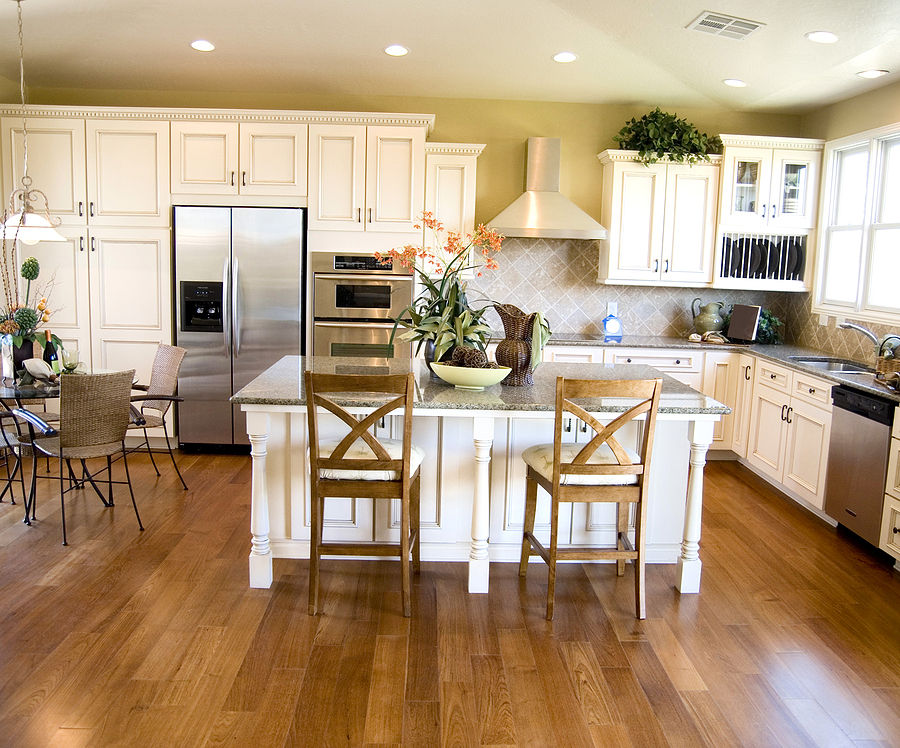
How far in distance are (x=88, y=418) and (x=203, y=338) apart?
1.74m

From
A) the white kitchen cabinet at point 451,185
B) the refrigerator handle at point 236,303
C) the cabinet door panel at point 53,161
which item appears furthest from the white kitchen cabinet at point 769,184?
the cabinet door panel at point 53,161

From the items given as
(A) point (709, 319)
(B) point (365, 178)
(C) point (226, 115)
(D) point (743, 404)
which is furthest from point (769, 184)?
(C) point (226, 115)

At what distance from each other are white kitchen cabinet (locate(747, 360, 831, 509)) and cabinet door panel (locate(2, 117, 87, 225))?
15.8 ft

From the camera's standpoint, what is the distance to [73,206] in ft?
17.6

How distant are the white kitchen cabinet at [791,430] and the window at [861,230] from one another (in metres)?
0.68

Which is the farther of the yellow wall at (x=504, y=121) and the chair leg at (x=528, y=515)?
the yellow wall at (x=504, y=121)

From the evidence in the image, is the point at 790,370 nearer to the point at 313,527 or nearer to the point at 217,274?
the point at 313,527

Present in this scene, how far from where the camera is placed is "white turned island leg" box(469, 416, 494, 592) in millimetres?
3145

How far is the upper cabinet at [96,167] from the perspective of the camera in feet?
17.4

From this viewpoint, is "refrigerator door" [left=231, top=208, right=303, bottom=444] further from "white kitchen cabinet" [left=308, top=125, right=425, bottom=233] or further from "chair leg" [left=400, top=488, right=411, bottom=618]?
"chair leg" [left=400, top=488, right=411, bottom=618]

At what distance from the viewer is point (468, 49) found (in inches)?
187

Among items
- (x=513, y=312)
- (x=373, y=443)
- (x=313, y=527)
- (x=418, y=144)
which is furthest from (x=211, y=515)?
(x=418, y=144)

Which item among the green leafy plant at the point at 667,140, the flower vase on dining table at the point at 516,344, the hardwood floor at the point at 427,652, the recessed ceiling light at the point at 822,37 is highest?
the recessed ceiling light at the point at 822,37

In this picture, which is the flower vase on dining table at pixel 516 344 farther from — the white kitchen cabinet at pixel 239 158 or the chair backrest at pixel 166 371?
the white kitchen cabinet at pixel 239 158
